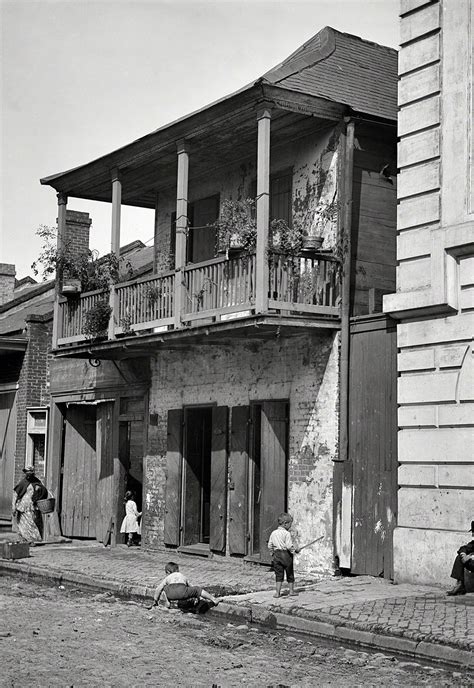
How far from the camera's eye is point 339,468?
13547mm

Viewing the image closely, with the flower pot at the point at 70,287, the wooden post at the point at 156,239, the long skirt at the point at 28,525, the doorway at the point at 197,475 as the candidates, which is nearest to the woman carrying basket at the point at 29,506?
the long skirt at the point at 28,525

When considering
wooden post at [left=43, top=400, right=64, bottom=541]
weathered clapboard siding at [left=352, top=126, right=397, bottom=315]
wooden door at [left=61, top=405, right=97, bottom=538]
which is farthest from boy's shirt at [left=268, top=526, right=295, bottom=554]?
wooden post at [left=43, top=400, right=64, bottom=541]

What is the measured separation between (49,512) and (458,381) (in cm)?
945

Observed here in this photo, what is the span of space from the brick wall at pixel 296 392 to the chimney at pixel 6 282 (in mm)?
12678

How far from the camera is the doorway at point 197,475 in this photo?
16.8m

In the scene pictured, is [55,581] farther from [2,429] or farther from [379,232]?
[2,429]

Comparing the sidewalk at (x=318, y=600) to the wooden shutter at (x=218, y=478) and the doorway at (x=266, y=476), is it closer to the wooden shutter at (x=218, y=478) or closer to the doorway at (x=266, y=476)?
the wooden shutter at (x=218, y=478)

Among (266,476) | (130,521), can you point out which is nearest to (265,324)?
(266,476)

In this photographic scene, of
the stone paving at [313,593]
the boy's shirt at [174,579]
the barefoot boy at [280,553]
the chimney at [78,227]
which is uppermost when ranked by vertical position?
the chimney at [78,227]

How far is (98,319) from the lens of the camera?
1688 cm

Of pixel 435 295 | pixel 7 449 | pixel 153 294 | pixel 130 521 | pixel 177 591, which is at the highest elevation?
pixel 153 294

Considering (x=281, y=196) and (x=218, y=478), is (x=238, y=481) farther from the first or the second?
(x=281, y=196)

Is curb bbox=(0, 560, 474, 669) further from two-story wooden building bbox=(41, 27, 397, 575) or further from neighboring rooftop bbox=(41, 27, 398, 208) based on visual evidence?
neighboring rooftop bbox=(41, 27, 398, 208)

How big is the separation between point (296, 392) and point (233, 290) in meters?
1.90
